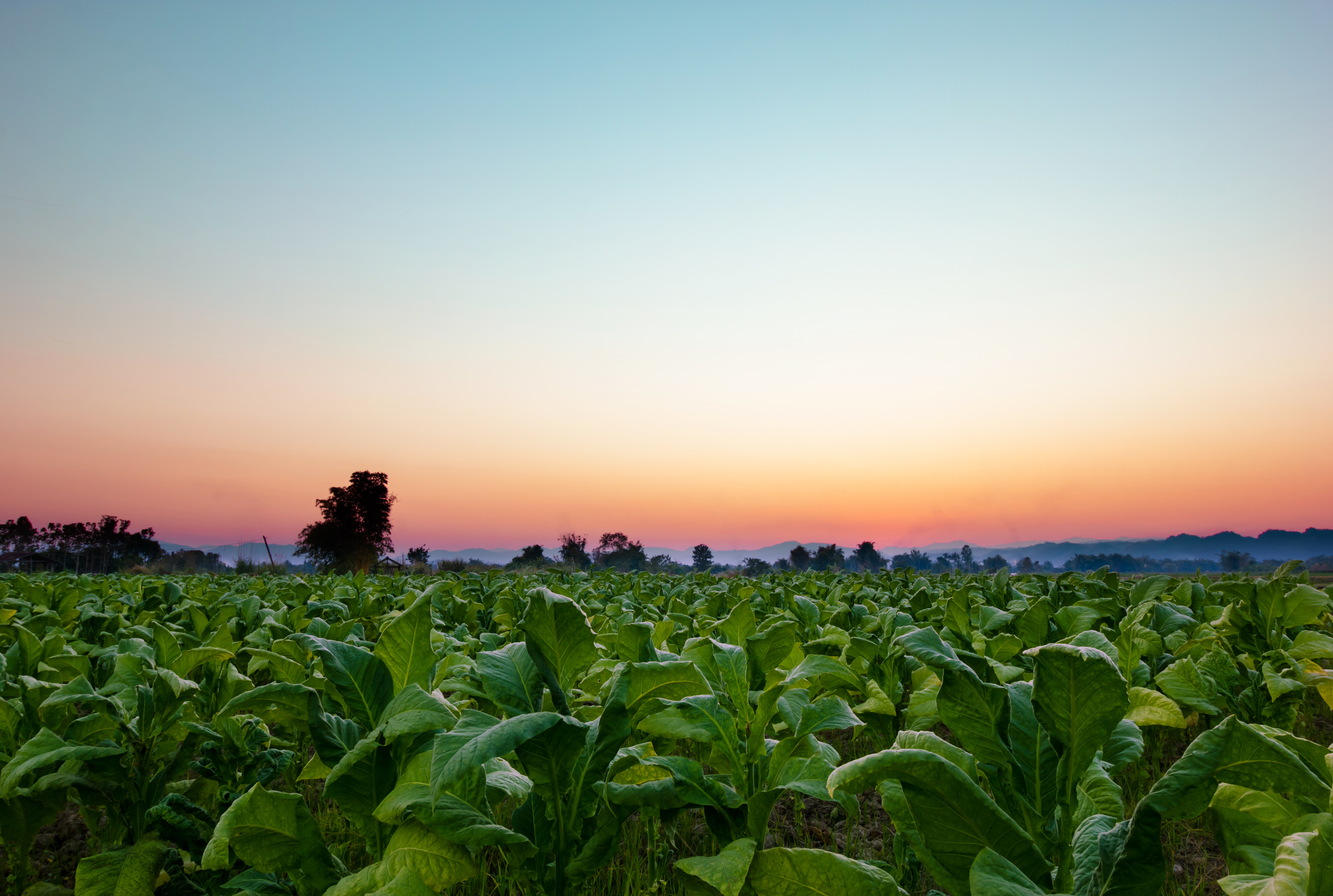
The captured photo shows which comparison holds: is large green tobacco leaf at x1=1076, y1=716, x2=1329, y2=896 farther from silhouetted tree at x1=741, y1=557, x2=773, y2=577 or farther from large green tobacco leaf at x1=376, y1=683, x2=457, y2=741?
silhouetted tree at x1=741, y1=557, x2=773, y2=577

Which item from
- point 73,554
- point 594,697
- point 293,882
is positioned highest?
point 594,697

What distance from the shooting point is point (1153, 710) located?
2.78 m

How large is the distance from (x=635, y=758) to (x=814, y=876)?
77 centimetres

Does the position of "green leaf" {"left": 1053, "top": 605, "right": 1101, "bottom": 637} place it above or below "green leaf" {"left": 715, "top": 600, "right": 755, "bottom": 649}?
below

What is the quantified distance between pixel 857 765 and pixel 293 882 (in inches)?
74.4

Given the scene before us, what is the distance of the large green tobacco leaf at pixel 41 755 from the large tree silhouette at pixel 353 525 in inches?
2554

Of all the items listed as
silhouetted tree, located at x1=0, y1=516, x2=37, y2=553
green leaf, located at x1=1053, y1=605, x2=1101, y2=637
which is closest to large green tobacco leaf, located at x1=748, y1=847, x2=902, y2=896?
green leaf, located at x1=1053, y1=605, x2=1101, y2=637

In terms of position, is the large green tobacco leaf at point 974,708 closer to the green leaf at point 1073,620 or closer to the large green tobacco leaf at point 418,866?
the large green tobacco leaf at point 418,866

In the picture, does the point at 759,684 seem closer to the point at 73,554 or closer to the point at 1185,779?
the point at 1185,779

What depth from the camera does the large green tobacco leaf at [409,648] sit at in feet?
6.45

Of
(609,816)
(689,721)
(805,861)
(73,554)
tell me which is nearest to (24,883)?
(609,816)

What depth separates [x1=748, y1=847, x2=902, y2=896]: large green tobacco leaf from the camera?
1237mm

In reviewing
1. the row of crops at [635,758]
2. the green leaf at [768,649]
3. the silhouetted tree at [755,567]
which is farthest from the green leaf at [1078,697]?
the silhouetted tree at [755,567]

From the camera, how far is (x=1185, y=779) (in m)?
1.20
